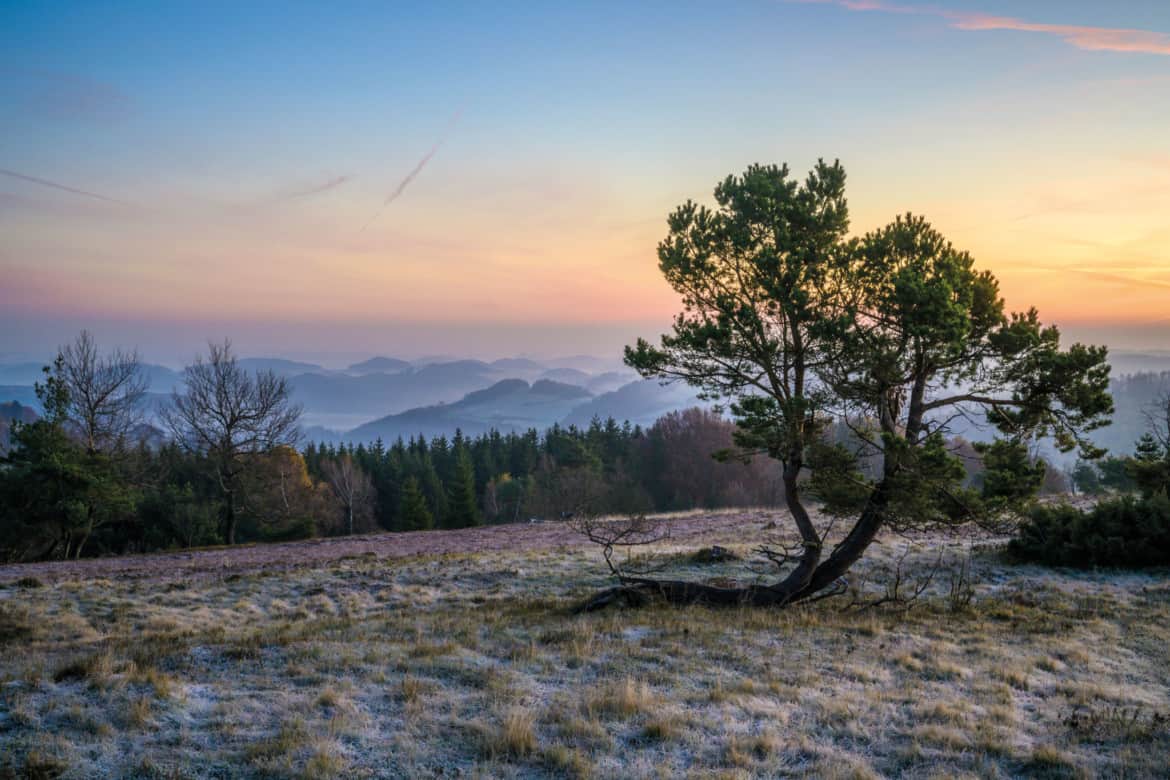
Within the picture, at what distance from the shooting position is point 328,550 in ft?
84.4

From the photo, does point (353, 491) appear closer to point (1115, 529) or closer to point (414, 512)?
point (414, 512)

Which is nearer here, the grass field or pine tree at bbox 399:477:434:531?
the grass field

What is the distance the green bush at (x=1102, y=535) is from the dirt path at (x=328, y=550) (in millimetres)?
10140

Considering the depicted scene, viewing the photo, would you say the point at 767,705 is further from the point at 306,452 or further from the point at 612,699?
the point at 306,452

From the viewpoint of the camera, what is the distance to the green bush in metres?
17.2

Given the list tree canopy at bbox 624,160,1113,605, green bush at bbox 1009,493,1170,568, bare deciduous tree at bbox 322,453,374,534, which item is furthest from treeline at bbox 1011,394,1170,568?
bare deciduous tree at bbox 322,453,374,534

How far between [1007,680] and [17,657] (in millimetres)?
15577

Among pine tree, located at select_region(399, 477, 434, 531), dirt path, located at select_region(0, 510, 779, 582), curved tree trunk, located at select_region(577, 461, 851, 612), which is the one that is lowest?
pine tree, located at select_region(399, 477, 434, 531)

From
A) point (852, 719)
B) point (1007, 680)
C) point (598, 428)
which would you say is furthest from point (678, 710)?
point (598, 428)

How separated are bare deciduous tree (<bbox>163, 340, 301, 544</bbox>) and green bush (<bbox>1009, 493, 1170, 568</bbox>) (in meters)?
36.2

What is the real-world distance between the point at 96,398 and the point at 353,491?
85.9 feet

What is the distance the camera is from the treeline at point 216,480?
97.6 ft

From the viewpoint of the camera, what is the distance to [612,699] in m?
7.43

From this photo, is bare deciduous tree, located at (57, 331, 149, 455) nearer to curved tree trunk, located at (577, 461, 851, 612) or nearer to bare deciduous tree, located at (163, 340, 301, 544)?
bare deciduous tree, located at (163, 340, 301, 544)
